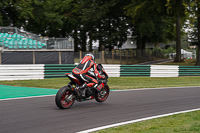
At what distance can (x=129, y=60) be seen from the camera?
44562 millimetres

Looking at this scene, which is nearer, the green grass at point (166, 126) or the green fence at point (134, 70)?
the green grass at point (166, 126)

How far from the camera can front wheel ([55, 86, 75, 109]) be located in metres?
8.67

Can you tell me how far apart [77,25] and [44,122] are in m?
46.7

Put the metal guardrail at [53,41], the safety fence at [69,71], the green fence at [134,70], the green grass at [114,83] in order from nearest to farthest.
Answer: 1. the green grass at [114,83]
2. the safety fence at [69,71]
3. the green fence at [134,70]
4. the metal guardrail at [53,41]

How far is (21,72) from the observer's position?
19.5m

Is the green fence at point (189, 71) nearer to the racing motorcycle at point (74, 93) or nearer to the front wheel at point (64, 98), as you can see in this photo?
the racing motorcycle at point (74, 93)

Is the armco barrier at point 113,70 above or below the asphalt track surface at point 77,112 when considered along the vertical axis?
above

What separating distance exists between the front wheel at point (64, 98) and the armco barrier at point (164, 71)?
15.1 metres

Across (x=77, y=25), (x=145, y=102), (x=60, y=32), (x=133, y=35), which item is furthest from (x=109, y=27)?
(x=145, y=102)

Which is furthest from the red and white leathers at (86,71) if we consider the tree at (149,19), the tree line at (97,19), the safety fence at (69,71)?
the tree line at (97,19)

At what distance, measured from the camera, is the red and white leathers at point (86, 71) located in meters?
9.24

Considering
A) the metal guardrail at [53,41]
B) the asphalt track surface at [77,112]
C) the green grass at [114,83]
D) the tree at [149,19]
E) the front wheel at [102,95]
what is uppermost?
the tree at [149,19]

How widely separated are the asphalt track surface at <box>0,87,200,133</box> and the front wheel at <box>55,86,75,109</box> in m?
0.18

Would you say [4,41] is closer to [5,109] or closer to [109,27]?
[5,109]
